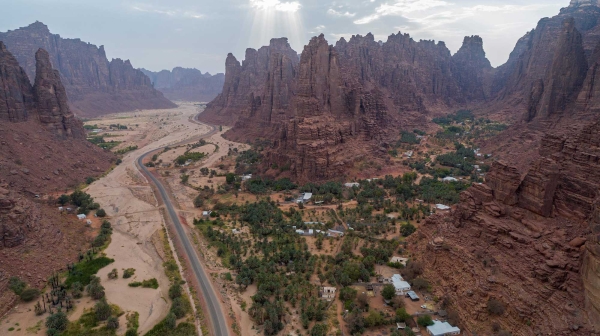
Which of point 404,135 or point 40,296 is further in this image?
point 404,135

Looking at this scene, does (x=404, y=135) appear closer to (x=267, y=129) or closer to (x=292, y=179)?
(x=267, y=129)

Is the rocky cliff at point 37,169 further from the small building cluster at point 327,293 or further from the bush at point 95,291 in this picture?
the small building cluster at point 327,293

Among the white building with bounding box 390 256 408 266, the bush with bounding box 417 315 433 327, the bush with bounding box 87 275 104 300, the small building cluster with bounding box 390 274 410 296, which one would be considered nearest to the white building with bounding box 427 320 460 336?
the bush with bounding box 417 315 433 327

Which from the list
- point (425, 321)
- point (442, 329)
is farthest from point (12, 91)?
point (442, 329)

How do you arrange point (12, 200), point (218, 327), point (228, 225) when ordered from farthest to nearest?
point (228, 225) → point (12, 200) → point (218, 327)

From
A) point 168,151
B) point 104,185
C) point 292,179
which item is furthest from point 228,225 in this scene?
point 168,151

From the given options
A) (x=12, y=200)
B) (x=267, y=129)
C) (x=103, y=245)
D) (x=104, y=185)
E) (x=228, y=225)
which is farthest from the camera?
(x=267, y=129)

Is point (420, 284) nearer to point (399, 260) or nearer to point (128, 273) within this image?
point (399, 260)
